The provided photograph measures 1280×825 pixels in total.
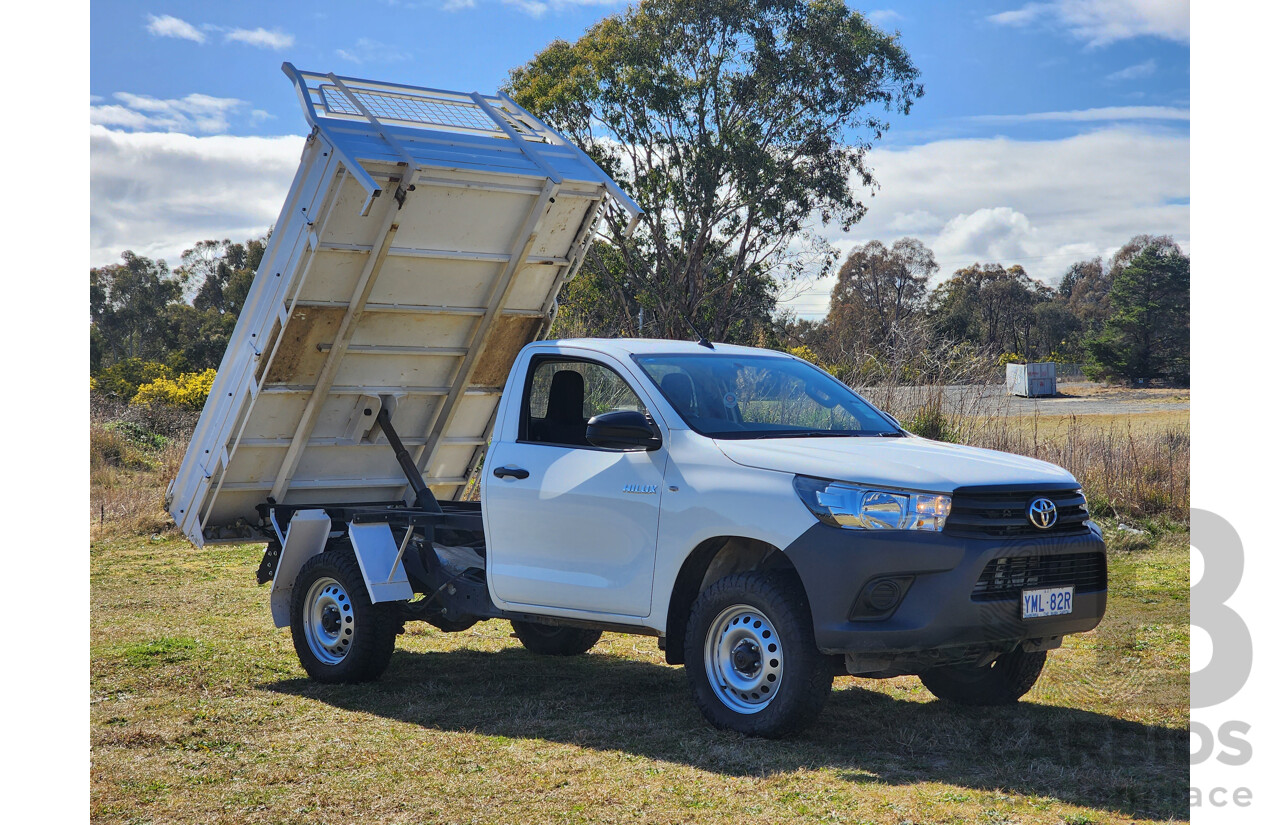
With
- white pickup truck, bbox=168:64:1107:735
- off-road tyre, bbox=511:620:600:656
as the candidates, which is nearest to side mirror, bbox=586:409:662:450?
white pickup truck, bbox=168:64:1107:735

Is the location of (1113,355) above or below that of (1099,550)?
above

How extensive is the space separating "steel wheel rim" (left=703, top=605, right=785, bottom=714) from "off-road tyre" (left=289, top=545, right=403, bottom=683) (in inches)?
99.0

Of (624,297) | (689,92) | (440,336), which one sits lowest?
(440,336)

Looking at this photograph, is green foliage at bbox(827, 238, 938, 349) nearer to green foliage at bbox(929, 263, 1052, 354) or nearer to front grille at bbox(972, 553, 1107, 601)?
green foliage at bbox(929, 263, 1052, 354)

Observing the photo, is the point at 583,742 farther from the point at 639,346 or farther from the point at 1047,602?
the point at 1047,602

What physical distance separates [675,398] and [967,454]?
60.3 inches

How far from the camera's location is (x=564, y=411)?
23.5ft

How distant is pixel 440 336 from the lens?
27.2 feet

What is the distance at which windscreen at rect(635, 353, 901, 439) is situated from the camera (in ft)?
21.0

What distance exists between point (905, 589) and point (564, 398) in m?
2.55

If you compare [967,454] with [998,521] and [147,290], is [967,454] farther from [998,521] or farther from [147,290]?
[147,290]

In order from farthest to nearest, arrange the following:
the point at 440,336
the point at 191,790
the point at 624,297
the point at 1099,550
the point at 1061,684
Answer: the point at 624,297 < the point at 440,336 < the point at 1061,684 < the point at 1099,550 < the point at 191,790

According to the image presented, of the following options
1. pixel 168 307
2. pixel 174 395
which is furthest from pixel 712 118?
pixel 168 307

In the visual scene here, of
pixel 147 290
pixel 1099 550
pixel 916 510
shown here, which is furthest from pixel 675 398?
pixel 147 290
